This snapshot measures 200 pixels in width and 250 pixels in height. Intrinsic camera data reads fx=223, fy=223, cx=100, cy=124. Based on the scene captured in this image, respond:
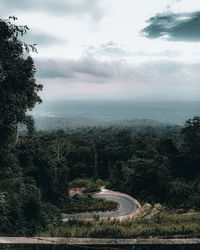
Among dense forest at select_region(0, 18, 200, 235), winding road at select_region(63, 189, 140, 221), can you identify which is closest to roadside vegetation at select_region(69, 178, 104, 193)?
winding road at select_region(63, 189, 140, 221)

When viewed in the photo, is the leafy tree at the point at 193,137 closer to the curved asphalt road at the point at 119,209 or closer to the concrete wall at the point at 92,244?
the curved asphalt road at the point at 119,209

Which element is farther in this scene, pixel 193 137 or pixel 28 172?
pixel 193 137

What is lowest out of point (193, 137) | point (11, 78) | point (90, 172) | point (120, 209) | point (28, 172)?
point (90, 172)

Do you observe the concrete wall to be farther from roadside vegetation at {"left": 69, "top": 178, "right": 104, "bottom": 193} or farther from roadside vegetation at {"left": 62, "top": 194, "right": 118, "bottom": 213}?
roadside vegetation at {"left": 69, "top": 178, "right": 104, "bottom": 193}

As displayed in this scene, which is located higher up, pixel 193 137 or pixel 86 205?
pixel 193 137

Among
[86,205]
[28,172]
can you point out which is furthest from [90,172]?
[28,172]

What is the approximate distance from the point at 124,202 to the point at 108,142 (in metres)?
29.6

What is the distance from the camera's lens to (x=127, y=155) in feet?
160

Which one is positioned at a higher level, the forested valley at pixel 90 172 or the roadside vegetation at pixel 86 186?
the forested valley at pixel 90 172

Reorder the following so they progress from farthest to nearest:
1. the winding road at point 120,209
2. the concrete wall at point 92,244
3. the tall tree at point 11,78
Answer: the winding road at point 120,209 < the tall tree at point 11,78 < the concrete wall at point 92,244

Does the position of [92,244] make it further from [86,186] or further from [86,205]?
[86,186]

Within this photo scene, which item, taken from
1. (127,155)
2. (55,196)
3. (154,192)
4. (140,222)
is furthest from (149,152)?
(140,222)

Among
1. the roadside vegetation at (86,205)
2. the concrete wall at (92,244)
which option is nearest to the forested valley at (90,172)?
the roadside vegetation at (86,205)

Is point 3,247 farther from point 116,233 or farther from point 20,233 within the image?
point 20,233
